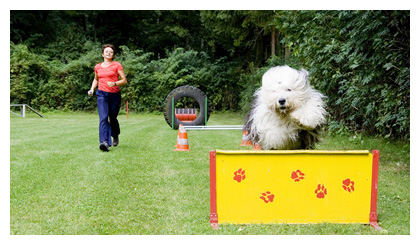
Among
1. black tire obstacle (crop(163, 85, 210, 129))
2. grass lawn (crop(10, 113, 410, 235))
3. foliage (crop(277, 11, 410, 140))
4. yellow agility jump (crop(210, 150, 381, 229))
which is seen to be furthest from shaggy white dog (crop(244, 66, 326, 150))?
black tire obstacle (crop(163, 85, 210, 129))

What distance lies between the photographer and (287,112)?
3.97m

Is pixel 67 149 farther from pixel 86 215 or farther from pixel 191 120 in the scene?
pixel 191 120

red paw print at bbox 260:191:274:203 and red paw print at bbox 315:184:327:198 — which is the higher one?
red paw print at bbox 315:184:327:198

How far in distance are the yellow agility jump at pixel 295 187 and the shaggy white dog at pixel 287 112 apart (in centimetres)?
70

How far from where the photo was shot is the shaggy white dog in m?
3.92

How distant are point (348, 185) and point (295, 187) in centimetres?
43

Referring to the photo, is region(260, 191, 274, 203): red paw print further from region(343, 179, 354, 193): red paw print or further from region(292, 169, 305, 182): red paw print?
region(343, 179, 354, 193): red paw print

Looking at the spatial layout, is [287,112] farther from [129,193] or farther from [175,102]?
[175,102]

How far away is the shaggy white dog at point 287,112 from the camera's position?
3922mm

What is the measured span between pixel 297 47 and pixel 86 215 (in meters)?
5.89

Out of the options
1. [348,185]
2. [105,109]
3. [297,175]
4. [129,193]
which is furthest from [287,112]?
[105,109]

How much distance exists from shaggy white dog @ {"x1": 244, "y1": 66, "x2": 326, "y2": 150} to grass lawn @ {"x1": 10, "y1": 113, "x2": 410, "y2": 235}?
88 cm

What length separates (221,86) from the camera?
77.3 feet

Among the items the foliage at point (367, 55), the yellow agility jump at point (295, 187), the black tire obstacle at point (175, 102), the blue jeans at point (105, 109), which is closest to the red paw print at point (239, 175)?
the yellow agility jump at point (295, 187)
